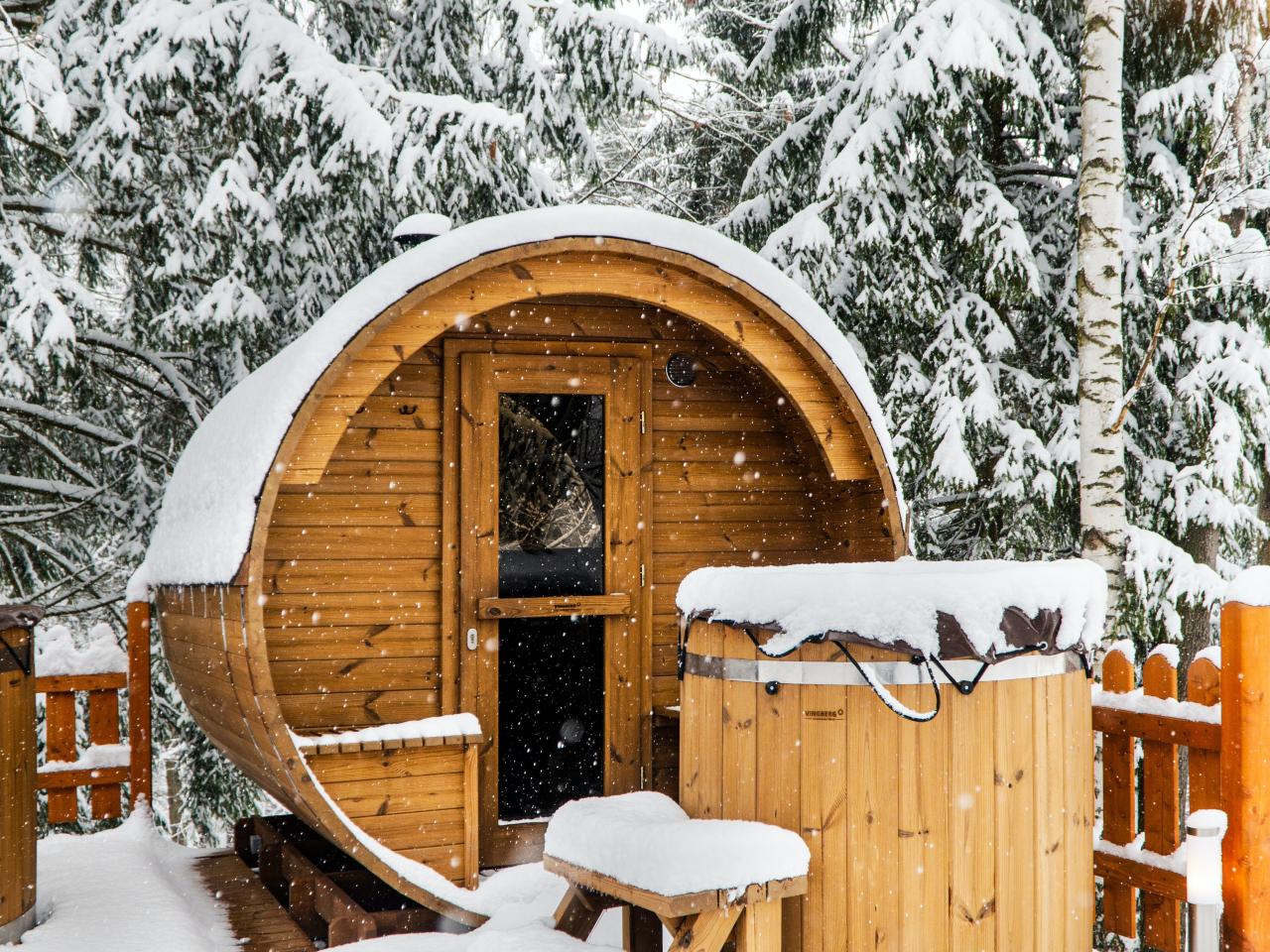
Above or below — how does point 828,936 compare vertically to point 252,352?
below

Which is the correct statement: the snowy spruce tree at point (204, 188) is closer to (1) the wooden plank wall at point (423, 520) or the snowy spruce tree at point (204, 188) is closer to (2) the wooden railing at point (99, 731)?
(2) the wooden railing at point (99, 731)

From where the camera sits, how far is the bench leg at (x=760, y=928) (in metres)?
3.18

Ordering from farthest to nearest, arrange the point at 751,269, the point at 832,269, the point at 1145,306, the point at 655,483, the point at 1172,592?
the point at 832,269
the point at 1145,306
the point at 1172,592
the point at 655,483
the point at 751,269

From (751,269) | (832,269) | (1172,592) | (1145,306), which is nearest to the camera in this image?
(751,269)

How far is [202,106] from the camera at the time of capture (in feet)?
29.7

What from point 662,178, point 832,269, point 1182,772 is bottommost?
point 1182,772

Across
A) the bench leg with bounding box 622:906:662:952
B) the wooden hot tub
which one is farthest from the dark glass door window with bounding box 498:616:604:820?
the wooden hot tub

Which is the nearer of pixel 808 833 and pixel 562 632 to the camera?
pixel 808 833

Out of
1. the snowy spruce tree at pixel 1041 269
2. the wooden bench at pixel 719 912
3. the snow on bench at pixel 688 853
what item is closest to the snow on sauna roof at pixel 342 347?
the snow on bench at pixel 688 853

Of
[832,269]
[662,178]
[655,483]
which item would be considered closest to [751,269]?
[655,483]

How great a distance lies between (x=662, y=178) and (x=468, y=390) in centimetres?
1055

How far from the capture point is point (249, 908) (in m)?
5.37

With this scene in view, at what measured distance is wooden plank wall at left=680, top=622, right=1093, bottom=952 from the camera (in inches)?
126

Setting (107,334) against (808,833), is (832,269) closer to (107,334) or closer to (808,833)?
(107,334)
